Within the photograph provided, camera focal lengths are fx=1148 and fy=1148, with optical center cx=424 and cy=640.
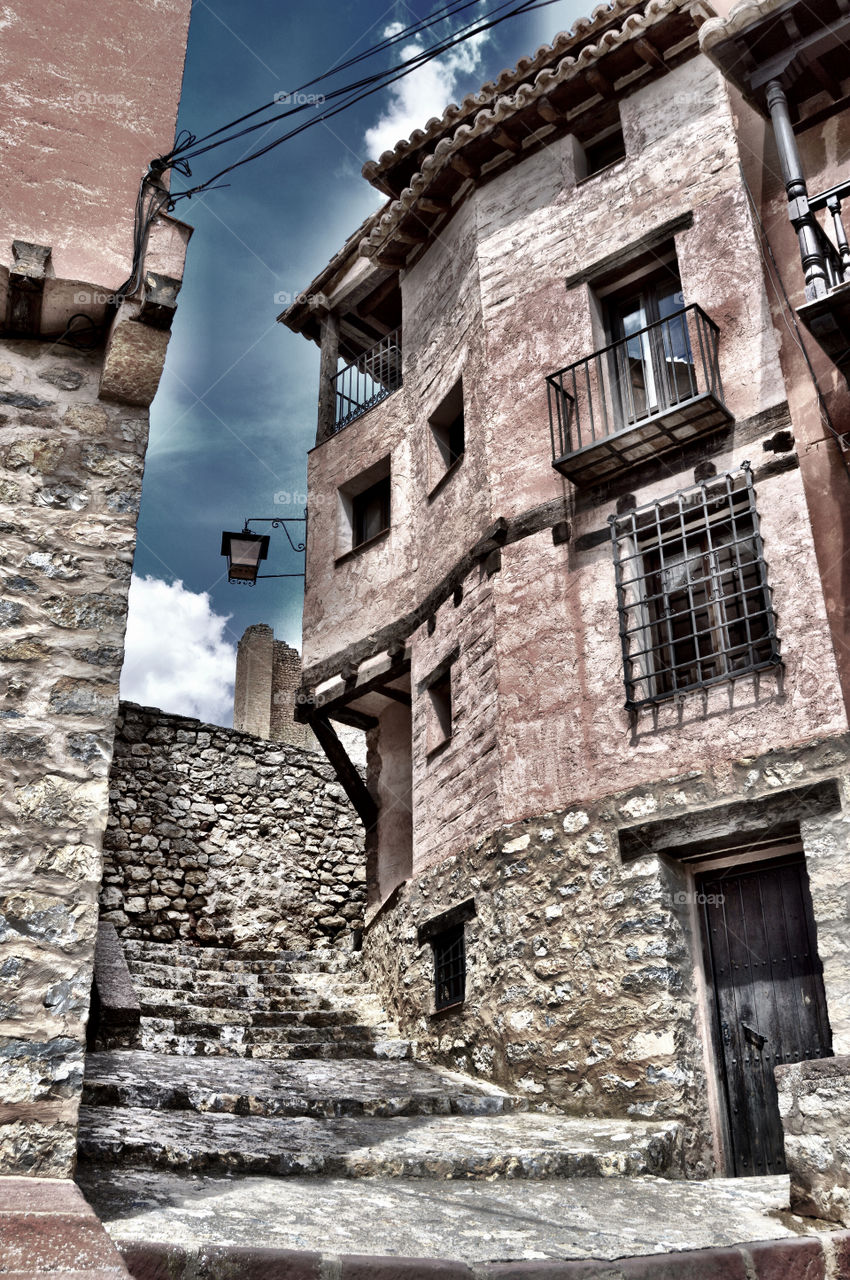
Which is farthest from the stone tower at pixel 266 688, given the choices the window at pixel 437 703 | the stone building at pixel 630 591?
the window at pixel 437 703

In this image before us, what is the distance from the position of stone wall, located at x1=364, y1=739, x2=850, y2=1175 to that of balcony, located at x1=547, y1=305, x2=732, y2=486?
2593mm

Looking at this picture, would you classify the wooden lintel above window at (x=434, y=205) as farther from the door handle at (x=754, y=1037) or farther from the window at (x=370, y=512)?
the door handle at (x=754, y=1037)

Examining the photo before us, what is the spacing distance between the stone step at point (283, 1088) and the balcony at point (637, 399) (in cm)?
460

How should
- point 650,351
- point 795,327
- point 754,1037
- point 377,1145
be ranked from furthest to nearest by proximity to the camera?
1. point 650,351
2. point 795,327
3. point 754,1037
4. point 377,1145

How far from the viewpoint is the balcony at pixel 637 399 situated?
8.48 metres

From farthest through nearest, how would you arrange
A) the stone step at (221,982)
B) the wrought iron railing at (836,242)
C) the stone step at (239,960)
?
the stone step at (239,960), the stone step at (221,982), the wrought iron railing at (836,242)

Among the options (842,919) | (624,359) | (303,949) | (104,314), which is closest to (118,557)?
(104,314)

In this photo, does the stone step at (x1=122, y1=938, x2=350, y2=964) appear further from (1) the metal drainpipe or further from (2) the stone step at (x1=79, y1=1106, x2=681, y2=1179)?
(1) the metal drainpipe

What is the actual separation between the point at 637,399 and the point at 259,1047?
5.90 m

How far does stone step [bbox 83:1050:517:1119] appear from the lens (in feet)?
19.6

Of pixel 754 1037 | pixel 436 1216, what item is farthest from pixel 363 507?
Result: pixel 436 1216

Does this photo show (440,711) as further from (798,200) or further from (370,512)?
(798,200)

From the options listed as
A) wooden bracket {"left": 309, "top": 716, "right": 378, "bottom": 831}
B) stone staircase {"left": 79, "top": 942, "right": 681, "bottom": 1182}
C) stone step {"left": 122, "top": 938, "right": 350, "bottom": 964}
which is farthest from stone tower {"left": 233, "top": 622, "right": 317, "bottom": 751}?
stone staircase {"left": 79, "top": 942, "right": 681, "bottom": 1182}

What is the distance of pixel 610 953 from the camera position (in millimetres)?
7477
